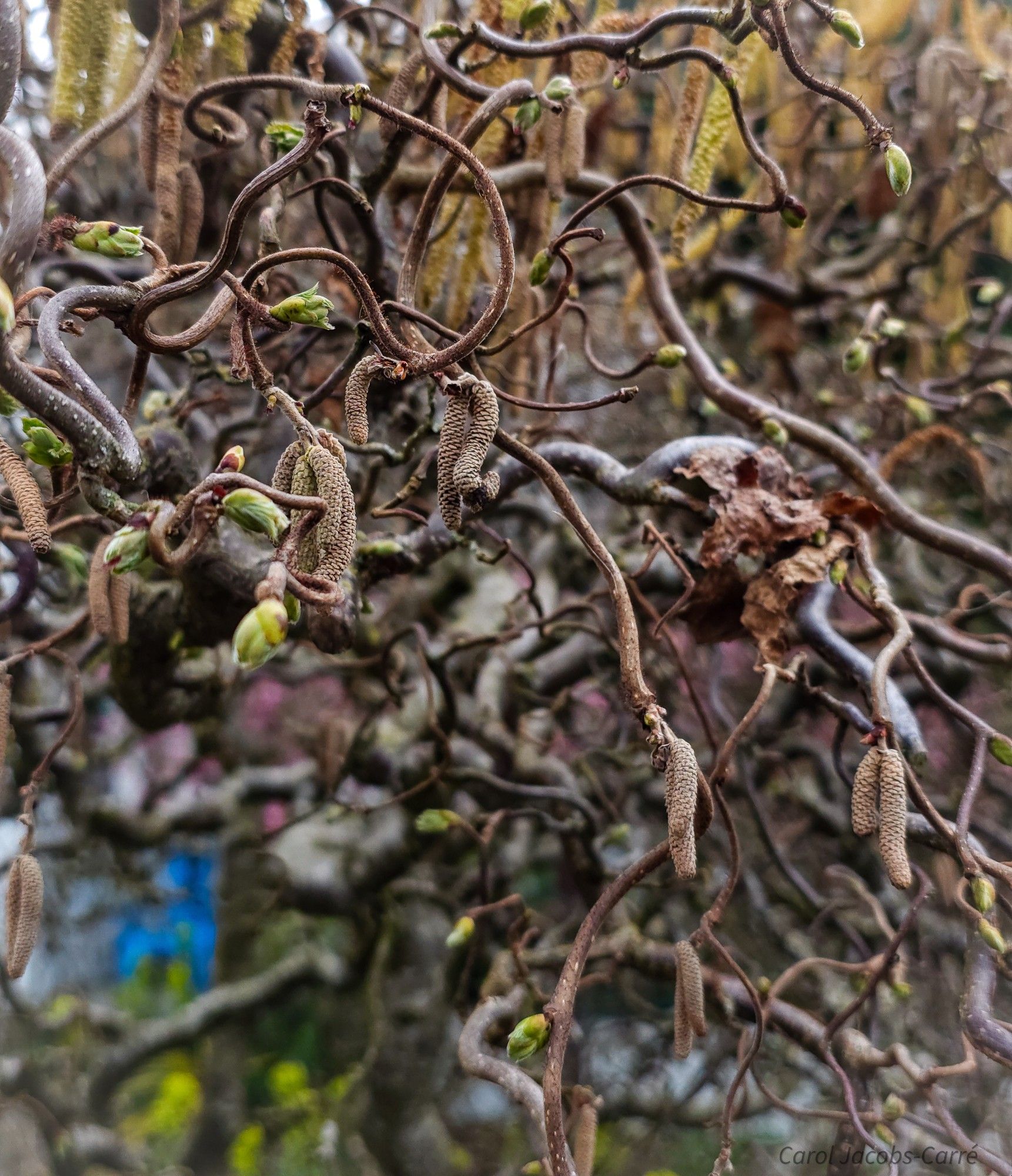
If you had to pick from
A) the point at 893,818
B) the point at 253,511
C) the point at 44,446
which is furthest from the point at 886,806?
the point at 44,446

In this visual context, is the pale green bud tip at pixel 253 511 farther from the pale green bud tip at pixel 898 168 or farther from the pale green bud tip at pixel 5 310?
the pale green bud tip at pixel 898 168

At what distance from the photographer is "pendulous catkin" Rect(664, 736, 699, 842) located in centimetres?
66

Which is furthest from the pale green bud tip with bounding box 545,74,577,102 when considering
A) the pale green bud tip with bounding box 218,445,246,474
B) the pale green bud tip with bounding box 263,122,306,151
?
the pale green bud tip with bounding box 218,445,246,474

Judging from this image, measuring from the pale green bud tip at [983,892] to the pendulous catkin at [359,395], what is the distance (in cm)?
72

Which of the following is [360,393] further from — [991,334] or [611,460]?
[991,334]

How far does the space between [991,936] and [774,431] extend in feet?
2.30

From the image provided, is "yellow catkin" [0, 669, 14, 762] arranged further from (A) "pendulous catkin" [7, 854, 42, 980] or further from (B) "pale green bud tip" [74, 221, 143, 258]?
(B) "pale green bud tip" [74, 221, 143, 258]

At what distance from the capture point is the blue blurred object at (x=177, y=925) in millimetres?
2908

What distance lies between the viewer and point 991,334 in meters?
1.89

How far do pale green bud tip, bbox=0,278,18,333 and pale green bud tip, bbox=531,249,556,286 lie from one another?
56cm

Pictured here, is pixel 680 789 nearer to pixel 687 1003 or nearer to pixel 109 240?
pixel 687 1003

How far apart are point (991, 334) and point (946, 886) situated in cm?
119

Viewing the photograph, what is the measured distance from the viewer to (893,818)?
738 millimetres

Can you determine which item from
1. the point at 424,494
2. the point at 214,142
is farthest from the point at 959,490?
the point at 214,142
